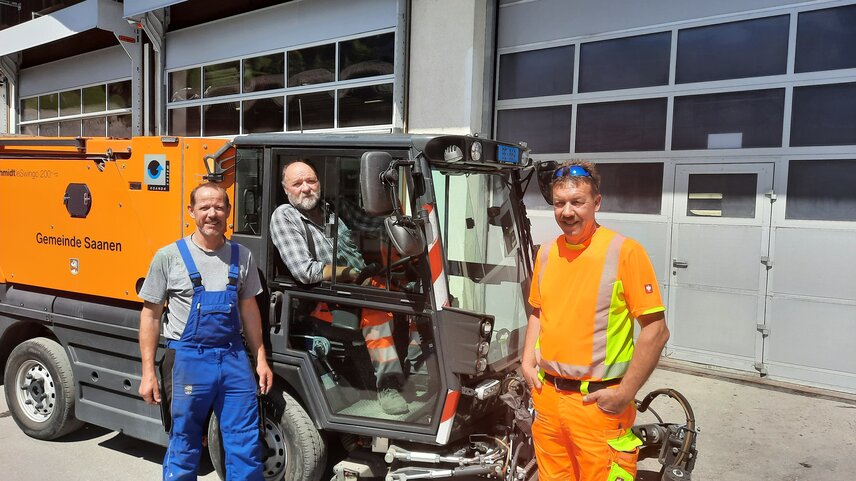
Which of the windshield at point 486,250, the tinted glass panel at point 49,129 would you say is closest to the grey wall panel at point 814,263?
the windshield at point 486,250

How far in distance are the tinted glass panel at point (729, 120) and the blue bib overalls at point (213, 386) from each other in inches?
206

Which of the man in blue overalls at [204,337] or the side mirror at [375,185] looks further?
the man in blue overalls at [204,337]

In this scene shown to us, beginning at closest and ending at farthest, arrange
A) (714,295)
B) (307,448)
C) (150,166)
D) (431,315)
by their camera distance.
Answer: (431,315)
(307,448)
(150,166)
(714,295)

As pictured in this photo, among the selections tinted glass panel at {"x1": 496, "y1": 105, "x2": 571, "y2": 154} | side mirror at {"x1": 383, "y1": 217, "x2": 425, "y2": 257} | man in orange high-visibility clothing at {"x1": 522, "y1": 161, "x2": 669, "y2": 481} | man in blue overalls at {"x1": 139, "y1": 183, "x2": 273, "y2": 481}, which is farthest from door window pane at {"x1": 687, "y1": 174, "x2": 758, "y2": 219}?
man in blue overalls at {"x1": 139, "y1": 183, "x2": 273, "y2": 481}

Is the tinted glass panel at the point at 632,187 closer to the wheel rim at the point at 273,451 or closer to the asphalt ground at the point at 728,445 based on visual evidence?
the asphalt ground at the point at 728,445

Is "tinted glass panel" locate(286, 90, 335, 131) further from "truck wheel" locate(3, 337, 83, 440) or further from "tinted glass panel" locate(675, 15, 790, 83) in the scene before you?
"truck wheel" locate(3, 337, 83, 440)

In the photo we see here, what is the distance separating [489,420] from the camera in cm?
356

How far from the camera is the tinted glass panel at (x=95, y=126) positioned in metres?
13.9

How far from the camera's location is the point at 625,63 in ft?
23.5

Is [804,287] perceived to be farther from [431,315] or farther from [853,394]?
[431,315]

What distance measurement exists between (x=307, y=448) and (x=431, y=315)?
111 cm

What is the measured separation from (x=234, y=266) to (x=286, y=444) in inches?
42.7

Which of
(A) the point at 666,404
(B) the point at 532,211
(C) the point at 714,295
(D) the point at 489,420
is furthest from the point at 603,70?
(D) the point at 489,420

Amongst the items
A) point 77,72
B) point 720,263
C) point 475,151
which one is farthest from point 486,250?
point 77,72
